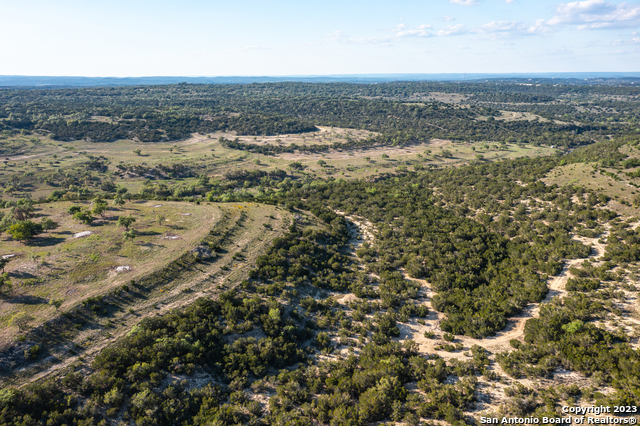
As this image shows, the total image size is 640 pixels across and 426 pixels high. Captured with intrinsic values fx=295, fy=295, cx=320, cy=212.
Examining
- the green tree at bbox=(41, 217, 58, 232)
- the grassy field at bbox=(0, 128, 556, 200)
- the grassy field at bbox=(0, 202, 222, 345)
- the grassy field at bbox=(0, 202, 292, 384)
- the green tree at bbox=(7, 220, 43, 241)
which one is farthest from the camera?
the grassy field at bbox=(0, 128, 556, 200)

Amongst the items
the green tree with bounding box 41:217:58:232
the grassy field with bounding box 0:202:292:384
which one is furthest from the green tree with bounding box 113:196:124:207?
the green tree with bounding box 41:217:58:232

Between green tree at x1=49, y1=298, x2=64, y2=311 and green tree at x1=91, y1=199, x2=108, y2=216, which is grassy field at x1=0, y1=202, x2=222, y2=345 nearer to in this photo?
green tree at x1=49, y1=298, x2=64, y2=311

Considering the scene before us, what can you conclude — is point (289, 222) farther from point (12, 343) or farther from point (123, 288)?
point (12, 343)

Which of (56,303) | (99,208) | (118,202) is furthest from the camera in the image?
(118,202)

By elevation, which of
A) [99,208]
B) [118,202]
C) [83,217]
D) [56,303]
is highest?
[99,208]

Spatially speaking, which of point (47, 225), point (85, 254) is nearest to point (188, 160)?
point (47, 225)

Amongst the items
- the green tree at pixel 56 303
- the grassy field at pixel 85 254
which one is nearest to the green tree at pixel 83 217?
the grassy field at pixel 85 254

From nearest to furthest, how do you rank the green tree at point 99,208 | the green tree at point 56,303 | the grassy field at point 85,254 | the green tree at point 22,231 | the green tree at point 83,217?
the green tree at point 56,303
the grassy field at point 85,254
the green tree at point 22,231
the green tree at point 83,217
the green tree at point 99,208

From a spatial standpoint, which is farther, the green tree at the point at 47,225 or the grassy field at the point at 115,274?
the green tree at the point at 47,225

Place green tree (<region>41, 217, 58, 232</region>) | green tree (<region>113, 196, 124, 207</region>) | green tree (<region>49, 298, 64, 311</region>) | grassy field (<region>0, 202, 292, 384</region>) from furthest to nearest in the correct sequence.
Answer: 1. green tree (<region>113, 196, 124, 207</region>)
2. green tree (<region>41, 217, 58, 232</region>)
3. green tree (<region>49, 298, 64, 311</region>)
4. grassy field (<region>0, 202, 292, 384</region>)

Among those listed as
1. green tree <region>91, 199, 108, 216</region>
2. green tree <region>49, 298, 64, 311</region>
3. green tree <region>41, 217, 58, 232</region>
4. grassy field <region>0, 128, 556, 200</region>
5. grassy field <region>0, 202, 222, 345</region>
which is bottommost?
green tree <region>49, 298, 64, 311</region>

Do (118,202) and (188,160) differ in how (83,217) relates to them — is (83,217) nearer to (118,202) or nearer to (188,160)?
(118,202)

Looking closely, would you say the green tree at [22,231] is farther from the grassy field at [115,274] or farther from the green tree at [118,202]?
the green tree at [118,202]
